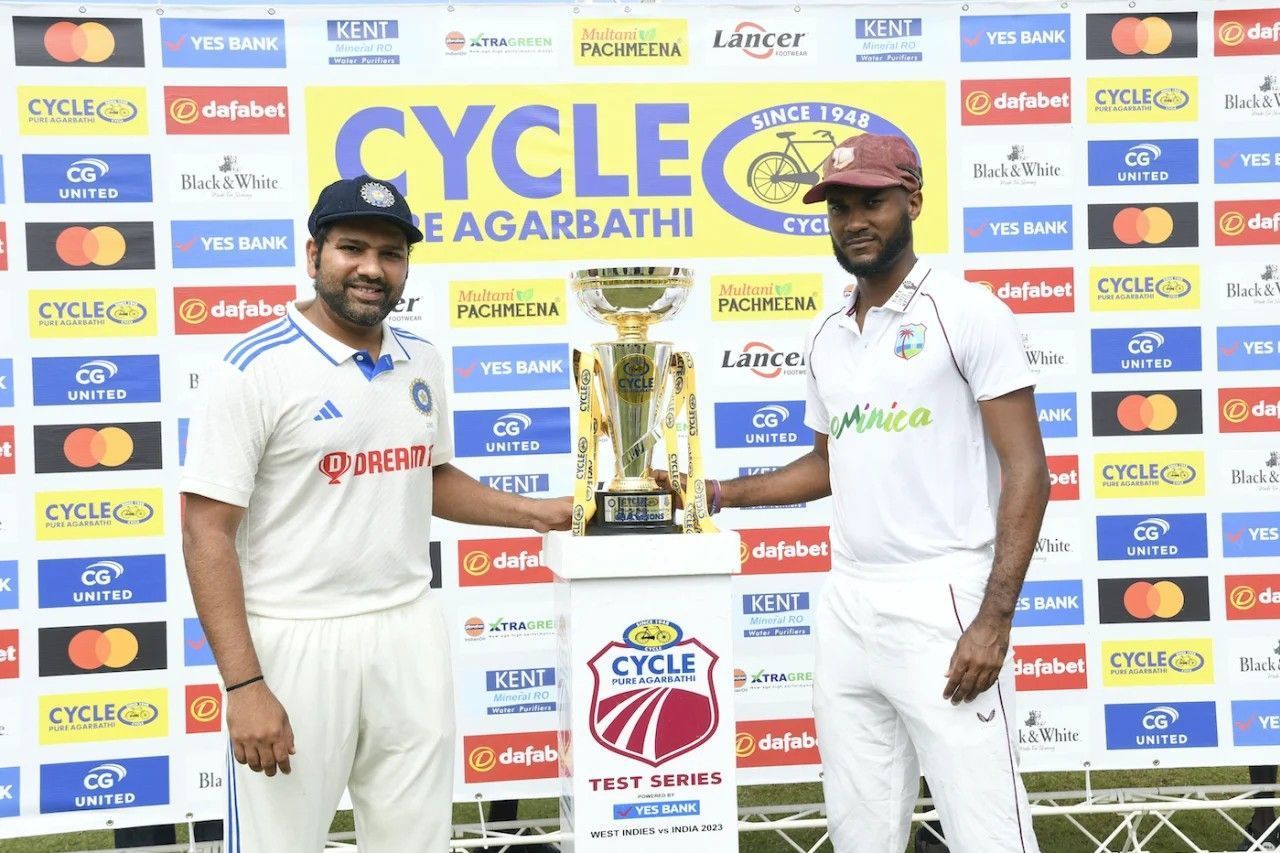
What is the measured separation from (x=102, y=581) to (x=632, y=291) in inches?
80.0

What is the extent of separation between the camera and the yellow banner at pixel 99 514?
3416 mm

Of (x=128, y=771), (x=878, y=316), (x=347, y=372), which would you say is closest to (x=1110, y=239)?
(x=878, y=316)

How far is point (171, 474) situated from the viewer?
345cm

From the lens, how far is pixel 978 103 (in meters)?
3.64

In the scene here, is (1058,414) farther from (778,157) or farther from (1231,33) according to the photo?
(1231,33)

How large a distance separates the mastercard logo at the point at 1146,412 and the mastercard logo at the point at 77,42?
3335mm

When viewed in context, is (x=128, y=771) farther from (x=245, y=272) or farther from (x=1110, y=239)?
(x=1110, y=239)

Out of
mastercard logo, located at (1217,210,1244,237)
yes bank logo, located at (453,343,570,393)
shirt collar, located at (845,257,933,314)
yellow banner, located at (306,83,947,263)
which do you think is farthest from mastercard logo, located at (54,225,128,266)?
mastercard logo, located at (1217,210,1244,237)

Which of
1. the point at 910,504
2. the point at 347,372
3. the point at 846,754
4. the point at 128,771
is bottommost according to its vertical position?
the point at 128,771

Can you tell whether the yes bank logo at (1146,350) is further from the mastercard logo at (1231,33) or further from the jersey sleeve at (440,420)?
the jersey sleeve at (440,420)

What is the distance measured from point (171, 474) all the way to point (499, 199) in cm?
130

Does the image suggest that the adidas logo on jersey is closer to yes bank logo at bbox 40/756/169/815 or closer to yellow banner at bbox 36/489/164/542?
yellow banner at bbox 36/489/164/542

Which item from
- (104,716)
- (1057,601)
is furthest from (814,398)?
(104,716)

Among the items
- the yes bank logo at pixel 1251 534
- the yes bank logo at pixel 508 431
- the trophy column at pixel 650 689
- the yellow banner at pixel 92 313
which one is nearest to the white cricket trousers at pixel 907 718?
the trophy column at pixel 650 689
